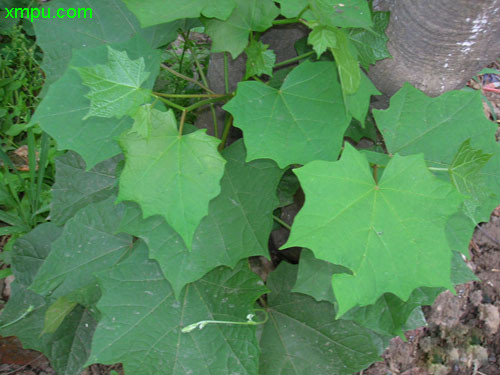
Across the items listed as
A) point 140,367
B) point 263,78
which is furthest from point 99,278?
point 263,78

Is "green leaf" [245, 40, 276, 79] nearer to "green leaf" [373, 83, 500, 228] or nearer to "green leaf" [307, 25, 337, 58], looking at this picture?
"green leaf" [307, 25, 337, 58]

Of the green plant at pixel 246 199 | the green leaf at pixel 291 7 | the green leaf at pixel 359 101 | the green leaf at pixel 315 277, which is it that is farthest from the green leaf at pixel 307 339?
the green leaf at pixel 291 7

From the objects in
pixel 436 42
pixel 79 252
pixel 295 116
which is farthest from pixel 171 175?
pixel 436 42

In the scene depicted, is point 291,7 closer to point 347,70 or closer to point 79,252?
point 347,70

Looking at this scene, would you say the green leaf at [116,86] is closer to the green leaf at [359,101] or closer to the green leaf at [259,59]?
the green leaf at [259,59]

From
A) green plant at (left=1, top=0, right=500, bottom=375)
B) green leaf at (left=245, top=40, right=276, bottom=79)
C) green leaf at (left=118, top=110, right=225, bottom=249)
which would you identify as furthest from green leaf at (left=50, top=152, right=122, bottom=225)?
green leaf at (left=245, top=40, right=276, bottom=79)

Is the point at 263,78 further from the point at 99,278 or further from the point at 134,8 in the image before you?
the point at 99,278
